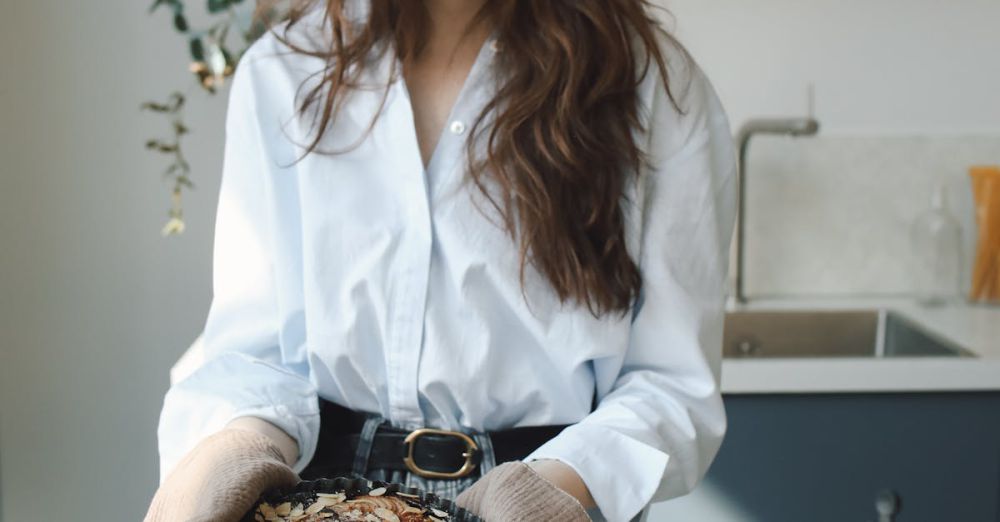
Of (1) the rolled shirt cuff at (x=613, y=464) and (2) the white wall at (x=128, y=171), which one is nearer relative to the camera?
(1) the rolled shirt cuff at (x=613, y=464)

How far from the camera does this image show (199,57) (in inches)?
73.6

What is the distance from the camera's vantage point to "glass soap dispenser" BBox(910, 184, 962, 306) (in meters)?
2.10

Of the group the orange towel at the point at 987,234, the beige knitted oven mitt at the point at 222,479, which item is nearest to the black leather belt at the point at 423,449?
the beige knitted oven mitt at the point at 222,479

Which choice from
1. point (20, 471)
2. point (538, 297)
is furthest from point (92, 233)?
point (538, 297)

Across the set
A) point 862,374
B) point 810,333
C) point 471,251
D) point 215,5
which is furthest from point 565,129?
point 810,333

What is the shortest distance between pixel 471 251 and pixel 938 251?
1467mm

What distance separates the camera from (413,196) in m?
0.92

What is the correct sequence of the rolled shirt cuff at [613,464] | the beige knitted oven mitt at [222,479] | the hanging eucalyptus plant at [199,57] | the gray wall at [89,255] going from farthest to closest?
1. the gray wall at [89,255]
2. the hanging eucalyptus plant at [199,57]
3. the rolled shirt cuff at [613,464]
4. the beige knitted oven mitt at [222,479]

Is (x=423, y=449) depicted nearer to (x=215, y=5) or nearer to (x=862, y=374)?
(x=862, y=374)

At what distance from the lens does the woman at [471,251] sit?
2.99ft

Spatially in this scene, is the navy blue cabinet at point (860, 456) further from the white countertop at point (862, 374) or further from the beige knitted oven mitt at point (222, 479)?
the beige knitted oven mitt at point (222, 479)

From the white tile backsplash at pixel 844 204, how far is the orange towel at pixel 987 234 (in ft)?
0.15

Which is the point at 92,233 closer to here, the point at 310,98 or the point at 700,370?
the point at 310,98

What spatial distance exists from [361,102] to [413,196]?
100 millimetres
